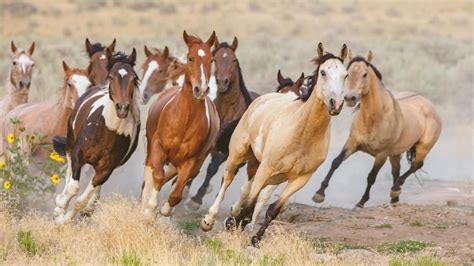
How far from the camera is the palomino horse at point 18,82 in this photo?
16.5 metres

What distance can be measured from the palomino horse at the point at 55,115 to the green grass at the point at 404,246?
4.23m

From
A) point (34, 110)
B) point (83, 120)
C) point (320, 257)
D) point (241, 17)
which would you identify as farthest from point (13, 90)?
point (241, 17)

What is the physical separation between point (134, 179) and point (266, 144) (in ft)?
21.1

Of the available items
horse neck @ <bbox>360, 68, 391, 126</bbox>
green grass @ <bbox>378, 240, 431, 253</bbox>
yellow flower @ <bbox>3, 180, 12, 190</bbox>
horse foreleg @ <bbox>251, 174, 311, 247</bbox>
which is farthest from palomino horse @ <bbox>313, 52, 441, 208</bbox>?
yellow flower @ <bbox>3, 180, 12, 190</bbox>

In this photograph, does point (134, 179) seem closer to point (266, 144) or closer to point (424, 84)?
point (266, 144)

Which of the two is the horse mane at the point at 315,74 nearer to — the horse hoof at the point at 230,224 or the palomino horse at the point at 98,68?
the horse hoof at the point at 230,224

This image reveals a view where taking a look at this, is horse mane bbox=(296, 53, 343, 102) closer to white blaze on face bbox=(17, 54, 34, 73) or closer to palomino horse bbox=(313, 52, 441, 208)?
palomino horse bbox=(313, 52, 441, 208)

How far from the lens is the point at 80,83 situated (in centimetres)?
1406

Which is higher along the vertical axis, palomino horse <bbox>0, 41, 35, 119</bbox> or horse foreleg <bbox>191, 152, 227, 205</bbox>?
palomino horse <bbox>0, 41, 35, 119</bbox>

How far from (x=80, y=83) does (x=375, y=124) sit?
13.4 ft

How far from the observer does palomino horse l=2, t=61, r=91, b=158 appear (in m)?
14.1

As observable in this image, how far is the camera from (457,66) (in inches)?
1310

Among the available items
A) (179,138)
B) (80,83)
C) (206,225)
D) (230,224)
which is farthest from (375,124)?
(179,138)

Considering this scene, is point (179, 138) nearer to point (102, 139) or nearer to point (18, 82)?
point (102, 139)
